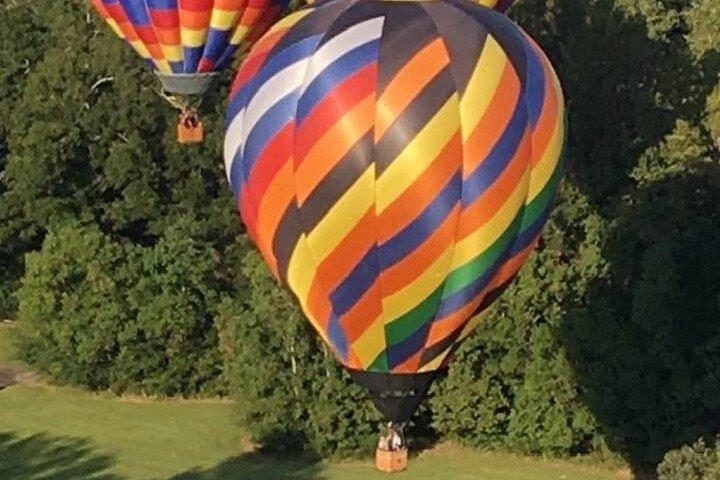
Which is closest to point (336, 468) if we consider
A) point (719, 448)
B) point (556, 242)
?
point (556, 242)

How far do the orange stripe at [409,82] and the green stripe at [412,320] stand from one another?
999 mm

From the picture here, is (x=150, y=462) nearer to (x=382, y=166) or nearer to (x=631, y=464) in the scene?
(x=631, y=464)

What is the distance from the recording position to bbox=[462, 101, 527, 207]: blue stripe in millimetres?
9781

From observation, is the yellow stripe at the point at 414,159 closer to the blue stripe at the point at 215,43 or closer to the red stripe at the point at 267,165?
the red stripe at the point at 267,165

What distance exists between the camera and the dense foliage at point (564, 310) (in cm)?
1864

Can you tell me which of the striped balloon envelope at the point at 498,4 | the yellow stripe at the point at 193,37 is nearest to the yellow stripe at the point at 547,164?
the striped balloon envelope at the point at 498,4

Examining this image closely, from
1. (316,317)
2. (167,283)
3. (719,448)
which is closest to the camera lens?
(316,317)

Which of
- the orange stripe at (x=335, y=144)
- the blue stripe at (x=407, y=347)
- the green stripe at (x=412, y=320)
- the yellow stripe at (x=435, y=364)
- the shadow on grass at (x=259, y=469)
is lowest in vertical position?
the shadow on grass at (x=259, y=469)

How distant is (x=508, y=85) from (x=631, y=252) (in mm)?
9408

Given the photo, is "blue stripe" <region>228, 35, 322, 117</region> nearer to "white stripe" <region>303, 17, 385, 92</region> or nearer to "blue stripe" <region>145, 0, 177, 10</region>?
"white stripe" <region>303, 17, 385, 92</region>

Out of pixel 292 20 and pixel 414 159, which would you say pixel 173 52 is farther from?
pixel 414 159

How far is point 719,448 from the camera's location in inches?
584

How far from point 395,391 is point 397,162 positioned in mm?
1350

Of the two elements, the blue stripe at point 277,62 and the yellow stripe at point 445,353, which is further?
the yellow stripe at point 445,353
